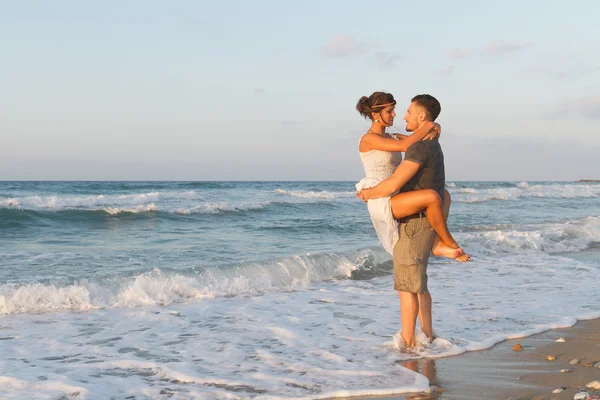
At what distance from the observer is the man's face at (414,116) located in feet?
15.7

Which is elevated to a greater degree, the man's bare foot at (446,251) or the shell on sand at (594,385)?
the man's bare foot at (446,251)

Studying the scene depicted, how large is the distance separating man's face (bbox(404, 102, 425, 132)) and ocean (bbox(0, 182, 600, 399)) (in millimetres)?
1884

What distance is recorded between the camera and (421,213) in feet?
16.1

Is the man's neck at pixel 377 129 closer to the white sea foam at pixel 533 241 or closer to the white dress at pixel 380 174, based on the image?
the white dress at pixel 380 174

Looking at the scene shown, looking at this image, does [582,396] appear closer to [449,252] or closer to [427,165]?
[449,252]

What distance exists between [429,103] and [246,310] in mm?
3512

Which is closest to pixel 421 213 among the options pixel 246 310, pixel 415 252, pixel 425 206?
pixel 425 206

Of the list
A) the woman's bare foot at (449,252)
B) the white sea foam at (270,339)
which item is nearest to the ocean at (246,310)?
the white sea foam at (270,339)

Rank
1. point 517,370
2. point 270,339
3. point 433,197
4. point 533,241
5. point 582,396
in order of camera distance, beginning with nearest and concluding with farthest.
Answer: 1. point 582,396
2. point 517,370
3. point 433,197
4. point 270,339
5. point 533,241

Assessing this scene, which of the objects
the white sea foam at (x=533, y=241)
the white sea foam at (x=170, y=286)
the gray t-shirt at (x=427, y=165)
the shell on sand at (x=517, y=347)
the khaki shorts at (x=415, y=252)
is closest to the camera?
the gray t-shirt at (x=427, y=165)

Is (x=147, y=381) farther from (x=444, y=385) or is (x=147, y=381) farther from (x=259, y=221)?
(x=259, y=221)

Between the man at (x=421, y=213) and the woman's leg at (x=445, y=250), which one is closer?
the man at (x=421, y=213)

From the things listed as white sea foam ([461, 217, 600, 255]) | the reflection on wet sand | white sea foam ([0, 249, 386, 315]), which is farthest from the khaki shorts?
white sea foam ([461, 217, 600, 255])

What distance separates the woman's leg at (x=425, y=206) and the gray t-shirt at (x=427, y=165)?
0.08 metres
